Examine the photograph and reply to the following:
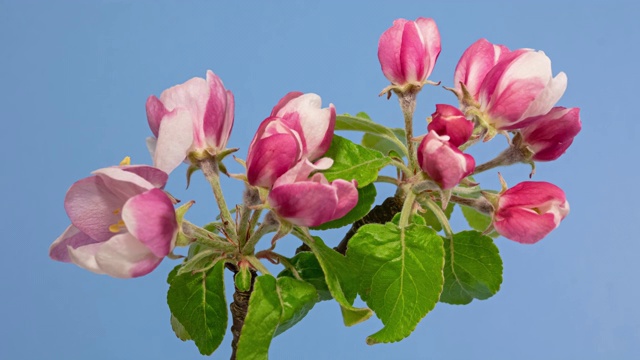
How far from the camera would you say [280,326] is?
2.29ft

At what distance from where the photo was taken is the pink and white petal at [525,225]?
65 centimetres

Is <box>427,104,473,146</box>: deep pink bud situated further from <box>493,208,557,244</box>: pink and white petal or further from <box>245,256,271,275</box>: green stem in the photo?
<box>245,256,271,275</box>: green stem

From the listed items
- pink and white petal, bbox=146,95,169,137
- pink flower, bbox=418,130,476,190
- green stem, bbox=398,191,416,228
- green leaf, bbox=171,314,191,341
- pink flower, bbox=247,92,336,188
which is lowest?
green leaf, bbox=171,314,191,341

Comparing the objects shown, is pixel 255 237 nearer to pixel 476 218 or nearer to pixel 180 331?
pixel 180 331

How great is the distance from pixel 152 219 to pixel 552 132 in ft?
1.15

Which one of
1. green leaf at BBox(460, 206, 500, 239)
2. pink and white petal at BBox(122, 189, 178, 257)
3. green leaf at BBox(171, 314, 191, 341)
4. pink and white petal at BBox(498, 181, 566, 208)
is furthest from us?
green leaf at BBox(460, 206, 500, 239)

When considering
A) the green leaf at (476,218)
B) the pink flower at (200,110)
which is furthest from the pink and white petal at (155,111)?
the green leaf at (476,218)

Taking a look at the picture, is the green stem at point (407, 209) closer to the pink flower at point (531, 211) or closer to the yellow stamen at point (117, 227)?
the pink flower at point (531, 211)

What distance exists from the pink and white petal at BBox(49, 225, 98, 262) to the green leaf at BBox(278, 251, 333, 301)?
0.59 feet

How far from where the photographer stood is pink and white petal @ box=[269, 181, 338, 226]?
0.58 meters

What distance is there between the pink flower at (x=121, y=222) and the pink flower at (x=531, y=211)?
261 mm

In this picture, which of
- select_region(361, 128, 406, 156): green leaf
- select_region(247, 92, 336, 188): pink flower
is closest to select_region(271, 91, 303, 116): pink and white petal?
select_region(247, 92, 336, 188): pink flower

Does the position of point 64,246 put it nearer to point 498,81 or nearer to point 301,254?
point 301,254

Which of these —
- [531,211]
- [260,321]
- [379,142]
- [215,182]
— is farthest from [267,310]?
[379,142]
